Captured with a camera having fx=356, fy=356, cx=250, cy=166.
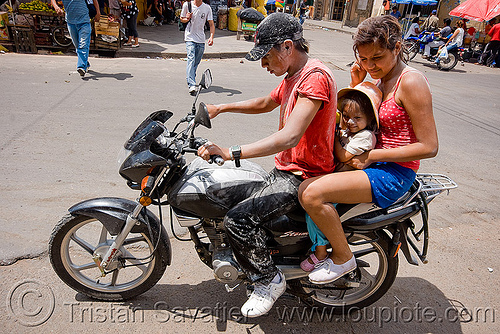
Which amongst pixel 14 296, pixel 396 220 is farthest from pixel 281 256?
pixel 14 296

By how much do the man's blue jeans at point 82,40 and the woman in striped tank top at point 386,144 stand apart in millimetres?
7124

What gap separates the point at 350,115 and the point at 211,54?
33.9 ft

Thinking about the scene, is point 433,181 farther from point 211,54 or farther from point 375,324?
point 211,54

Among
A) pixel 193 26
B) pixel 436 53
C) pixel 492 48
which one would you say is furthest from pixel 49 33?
pixel 492 48

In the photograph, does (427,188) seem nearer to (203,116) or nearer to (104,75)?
(203,116)

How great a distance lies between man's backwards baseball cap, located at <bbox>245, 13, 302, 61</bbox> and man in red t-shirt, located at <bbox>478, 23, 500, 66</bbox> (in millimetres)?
16715

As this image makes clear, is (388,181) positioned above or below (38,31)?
above

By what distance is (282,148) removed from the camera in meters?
1.94

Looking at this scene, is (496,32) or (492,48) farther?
(492,48)

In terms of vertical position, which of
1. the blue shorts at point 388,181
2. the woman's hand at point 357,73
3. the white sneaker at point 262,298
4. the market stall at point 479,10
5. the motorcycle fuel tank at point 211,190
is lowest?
the white sneaker at point 262,298

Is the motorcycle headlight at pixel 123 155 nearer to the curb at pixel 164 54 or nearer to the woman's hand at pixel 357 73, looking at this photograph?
the woman's hand at pixel 357 73

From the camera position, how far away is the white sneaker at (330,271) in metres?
2.26
